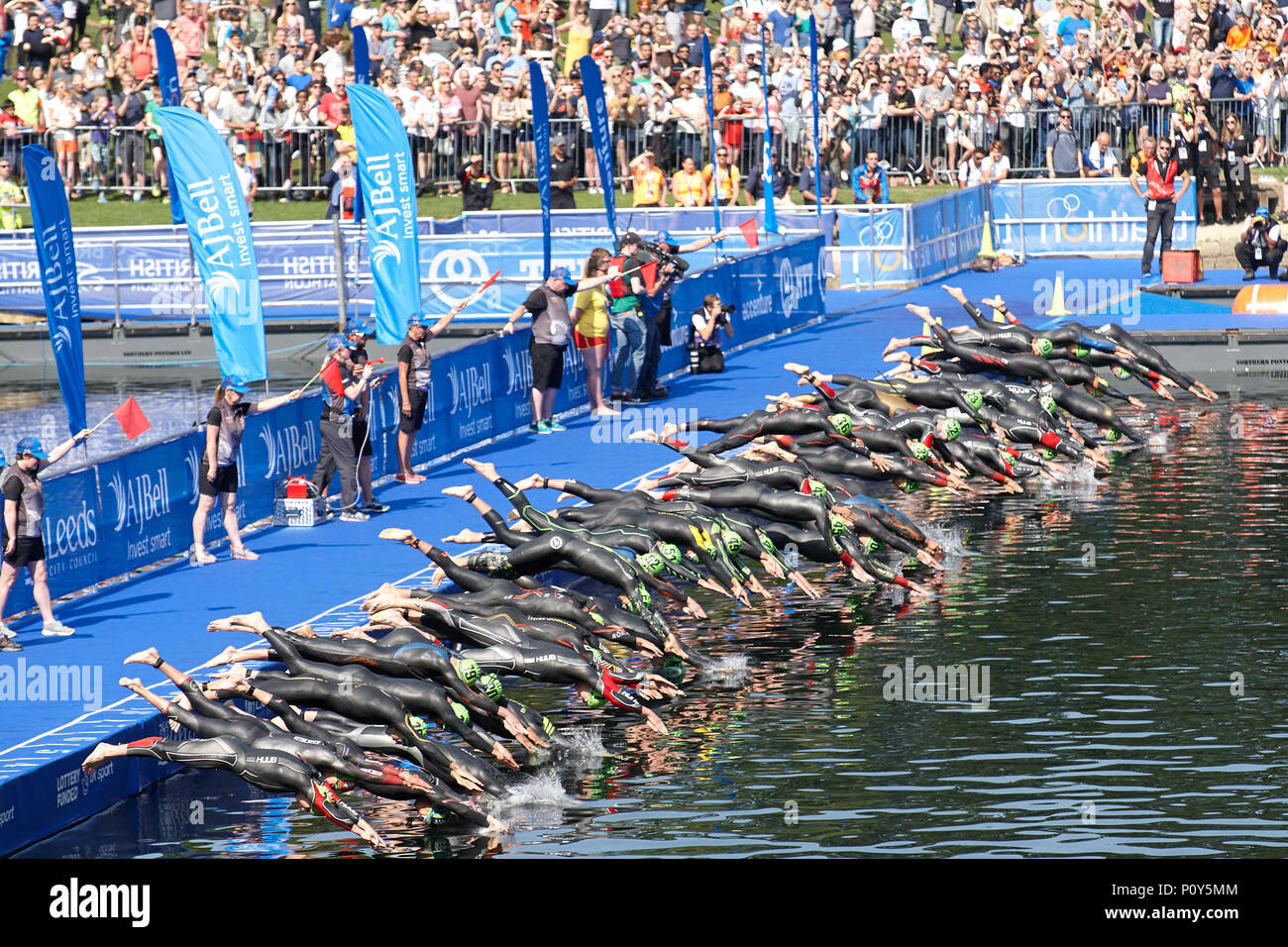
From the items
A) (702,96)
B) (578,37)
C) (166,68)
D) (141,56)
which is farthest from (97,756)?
(141,56)

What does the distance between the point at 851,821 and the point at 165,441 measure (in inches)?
364

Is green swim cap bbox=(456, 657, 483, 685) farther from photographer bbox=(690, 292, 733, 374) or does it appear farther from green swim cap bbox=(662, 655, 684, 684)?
photographer bbox=(690, 292, 733, 374)

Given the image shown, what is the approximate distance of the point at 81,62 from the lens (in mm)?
42250

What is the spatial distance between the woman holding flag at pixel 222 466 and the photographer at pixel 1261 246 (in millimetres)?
23818

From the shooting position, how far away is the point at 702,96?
41.2 metres

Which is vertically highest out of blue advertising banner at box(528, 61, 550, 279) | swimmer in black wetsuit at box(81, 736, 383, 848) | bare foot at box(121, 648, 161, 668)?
blue advertising banner at box(528, 61, 550, 279)

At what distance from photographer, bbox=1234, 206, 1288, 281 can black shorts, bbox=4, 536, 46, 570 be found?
88.7 feet

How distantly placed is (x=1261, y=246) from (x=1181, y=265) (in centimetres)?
156

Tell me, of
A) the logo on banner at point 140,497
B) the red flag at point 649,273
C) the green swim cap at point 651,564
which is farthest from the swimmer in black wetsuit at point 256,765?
the red flag at point 649,273

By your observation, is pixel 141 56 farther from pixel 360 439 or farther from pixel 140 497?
pixel 140 497

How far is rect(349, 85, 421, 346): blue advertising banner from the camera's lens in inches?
1062

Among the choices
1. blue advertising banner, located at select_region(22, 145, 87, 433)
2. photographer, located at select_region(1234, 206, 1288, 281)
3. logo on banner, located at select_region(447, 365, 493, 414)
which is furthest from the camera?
photographer, located at select_region(1234, 206, 1288, 281)

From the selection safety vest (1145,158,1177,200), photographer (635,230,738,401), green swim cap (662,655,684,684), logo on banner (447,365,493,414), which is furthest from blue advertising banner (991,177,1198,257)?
green swim cap (662,655,684,684)
